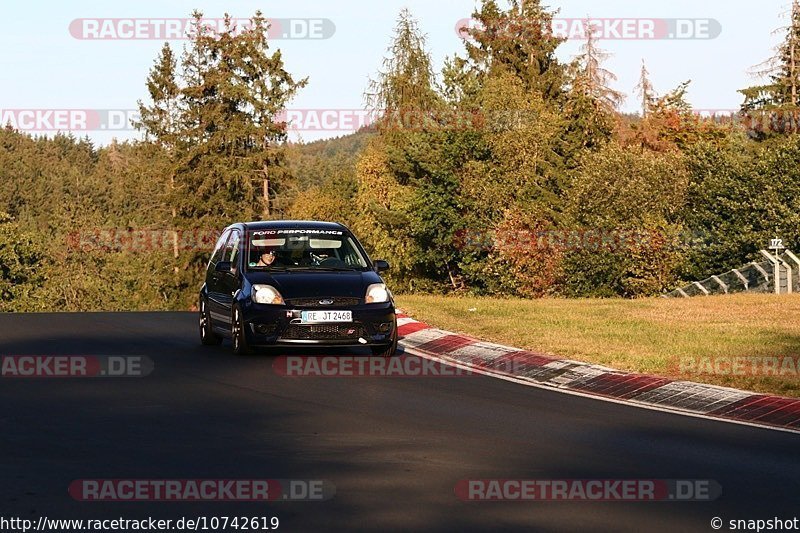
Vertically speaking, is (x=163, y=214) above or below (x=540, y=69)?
below

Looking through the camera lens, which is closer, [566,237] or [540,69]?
[566,237]

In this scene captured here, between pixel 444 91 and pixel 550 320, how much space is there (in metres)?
61.5

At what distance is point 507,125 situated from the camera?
245 feet

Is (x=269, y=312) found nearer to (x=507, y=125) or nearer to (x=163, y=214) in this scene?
(x=507, y=125)

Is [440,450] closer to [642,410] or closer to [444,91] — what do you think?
[642,410]

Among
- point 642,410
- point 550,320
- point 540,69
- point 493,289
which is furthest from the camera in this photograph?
point 540,69

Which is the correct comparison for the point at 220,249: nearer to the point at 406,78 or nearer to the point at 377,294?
the point at 377,294

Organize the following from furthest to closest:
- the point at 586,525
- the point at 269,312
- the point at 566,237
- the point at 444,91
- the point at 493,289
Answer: the point at 444,91
the point at 493,289
the point at 566,237
the point at 269,312
the point at 586,525

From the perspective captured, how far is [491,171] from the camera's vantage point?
2874 inches

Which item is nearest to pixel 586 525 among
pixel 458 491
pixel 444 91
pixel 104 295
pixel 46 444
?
pixel 458 491

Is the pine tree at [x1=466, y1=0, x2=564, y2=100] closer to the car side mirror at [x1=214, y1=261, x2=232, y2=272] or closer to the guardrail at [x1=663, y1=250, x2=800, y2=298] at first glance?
the guardrail at [x1=663, y1=250, x2=800, y2=298]
